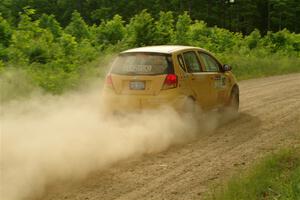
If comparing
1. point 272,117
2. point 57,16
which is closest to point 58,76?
point 272,117

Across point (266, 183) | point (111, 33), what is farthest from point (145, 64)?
point (111, 33)

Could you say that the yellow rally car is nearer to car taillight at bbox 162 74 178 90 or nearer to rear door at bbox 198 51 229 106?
car taillight at bbox 162 74 178 90

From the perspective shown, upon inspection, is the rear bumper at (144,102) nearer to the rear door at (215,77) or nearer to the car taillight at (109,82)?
the car taillight at (109,82)

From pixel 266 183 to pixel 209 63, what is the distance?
5519 mm

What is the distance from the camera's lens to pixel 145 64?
10125 mm

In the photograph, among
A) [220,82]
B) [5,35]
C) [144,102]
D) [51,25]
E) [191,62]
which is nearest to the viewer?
[144,102]

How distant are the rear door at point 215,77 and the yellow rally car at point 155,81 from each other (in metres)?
0.43

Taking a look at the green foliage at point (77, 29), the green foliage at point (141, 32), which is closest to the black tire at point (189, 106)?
the green foliage at point (141, 32)

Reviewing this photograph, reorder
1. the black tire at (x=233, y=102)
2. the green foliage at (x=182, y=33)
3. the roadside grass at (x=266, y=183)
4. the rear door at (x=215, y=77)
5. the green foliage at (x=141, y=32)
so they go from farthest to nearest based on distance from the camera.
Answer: the green foliage at (x=182, y=33) < the green foliage at (x=141, y=32) < the black tire at (x=233, y=102) < the rear door at (x=215, y=77) < the roadside grass at (x=266, y=183)

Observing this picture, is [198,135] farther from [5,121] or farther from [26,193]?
[26,193]

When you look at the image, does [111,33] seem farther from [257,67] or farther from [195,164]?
[195,164]

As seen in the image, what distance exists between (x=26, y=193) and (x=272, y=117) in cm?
699

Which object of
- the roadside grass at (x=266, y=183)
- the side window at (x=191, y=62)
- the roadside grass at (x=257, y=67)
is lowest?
the roadside grass at (x=257, y=67)

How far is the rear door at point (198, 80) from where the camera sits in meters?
Result: 10.6
